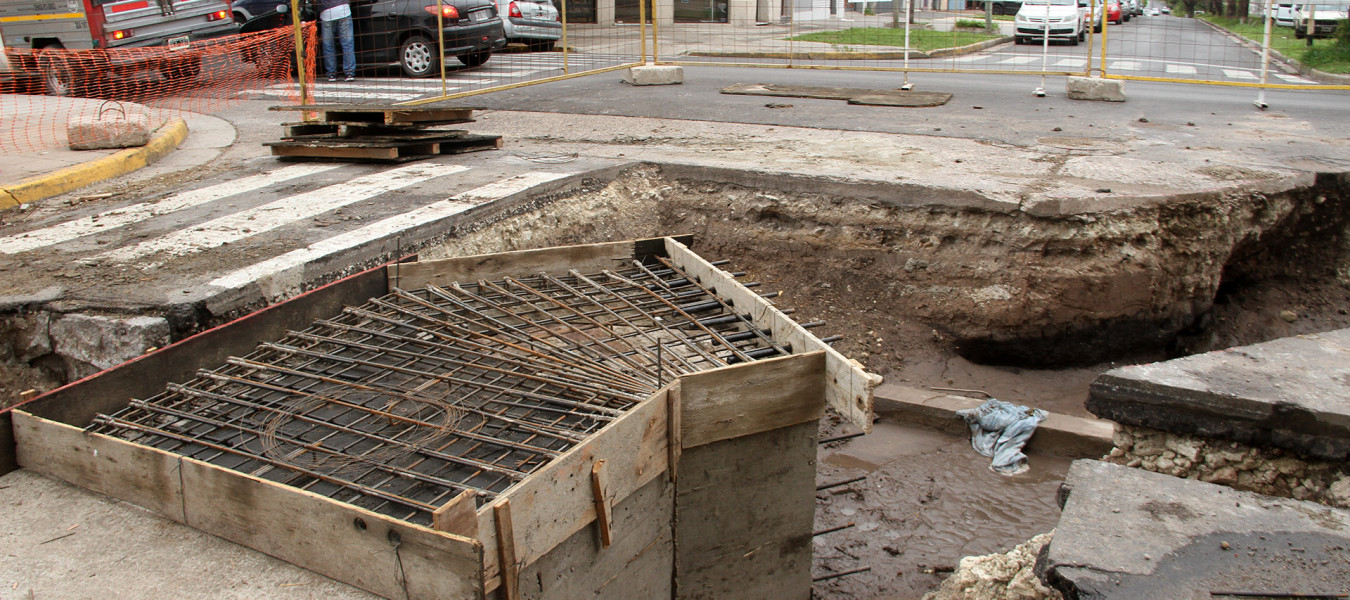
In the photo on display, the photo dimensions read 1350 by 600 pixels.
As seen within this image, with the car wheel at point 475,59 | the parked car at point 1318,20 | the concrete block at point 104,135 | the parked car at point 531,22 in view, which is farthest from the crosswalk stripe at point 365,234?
the parked car at point 1318,20

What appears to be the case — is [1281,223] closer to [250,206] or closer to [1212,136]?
[1212,136]

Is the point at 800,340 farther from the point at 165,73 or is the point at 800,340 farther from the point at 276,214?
the point at 165,73

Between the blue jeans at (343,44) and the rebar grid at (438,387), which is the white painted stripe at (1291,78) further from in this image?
the rebar grid at (438,387)

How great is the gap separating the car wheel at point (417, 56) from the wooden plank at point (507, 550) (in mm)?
11549

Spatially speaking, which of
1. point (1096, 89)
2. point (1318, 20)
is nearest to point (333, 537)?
point (1096, 89)

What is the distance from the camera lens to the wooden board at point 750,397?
3682mm

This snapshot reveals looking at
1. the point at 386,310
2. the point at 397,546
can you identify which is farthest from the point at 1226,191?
the point at 397,546

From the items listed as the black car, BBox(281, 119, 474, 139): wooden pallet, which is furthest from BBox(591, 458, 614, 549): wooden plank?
the black car

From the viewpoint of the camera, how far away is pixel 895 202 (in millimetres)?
6277

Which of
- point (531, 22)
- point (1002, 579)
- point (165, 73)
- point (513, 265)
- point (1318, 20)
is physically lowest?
point (1002, 579)

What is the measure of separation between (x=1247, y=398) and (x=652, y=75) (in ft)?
32.4

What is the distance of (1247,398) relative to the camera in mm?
3135

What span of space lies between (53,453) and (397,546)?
156 cm

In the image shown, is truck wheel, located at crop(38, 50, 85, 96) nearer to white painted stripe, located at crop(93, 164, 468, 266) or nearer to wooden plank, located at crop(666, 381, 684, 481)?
white painted stripe, located at crop(93, 164, 468, 266)
